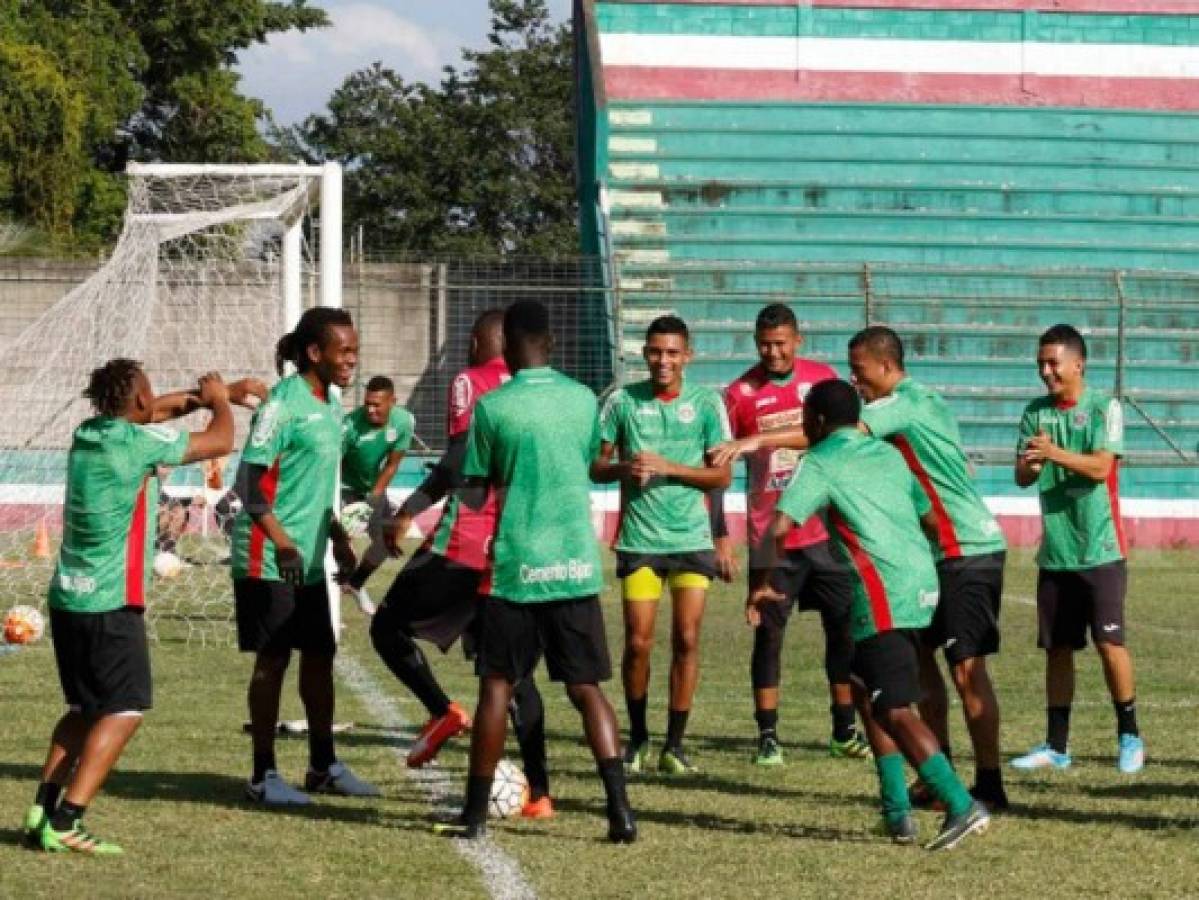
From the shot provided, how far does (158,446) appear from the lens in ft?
27.7

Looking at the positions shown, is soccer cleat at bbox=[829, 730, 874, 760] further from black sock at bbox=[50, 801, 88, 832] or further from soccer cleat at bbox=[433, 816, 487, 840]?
black sock at bbox=[50, 801, 88, 832]

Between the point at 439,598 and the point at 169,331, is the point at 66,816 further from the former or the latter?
the point at 169,331

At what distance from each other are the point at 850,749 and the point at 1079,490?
1594mm

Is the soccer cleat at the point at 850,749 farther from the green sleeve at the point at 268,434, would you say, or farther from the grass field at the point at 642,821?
the green sleeve at the point at 268,434

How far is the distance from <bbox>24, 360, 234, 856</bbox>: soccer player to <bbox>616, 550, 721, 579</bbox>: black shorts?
2.61 m

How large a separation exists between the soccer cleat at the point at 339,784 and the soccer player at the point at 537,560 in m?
1.17

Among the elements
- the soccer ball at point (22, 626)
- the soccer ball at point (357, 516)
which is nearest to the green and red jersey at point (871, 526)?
the soccer ball at point (357, 516)

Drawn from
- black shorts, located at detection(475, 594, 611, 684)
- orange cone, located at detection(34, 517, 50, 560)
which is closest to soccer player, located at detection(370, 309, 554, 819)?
black shorts, located at detection(475, 594, 611, 684)

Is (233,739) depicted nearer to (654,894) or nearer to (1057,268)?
(654,894)

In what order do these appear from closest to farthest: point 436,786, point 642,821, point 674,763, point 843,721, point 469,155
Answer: point 642,821 → point 436,786 → point 674,763 → point 843,721 → point 469,155

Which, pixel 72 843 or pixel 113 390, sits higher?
pixel 113 390

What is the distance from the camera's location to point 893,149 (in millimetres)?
32438

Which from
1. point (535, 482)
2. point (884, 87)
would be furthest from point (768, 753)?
point (884, 87)

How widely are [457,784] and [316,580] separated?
115 cm
